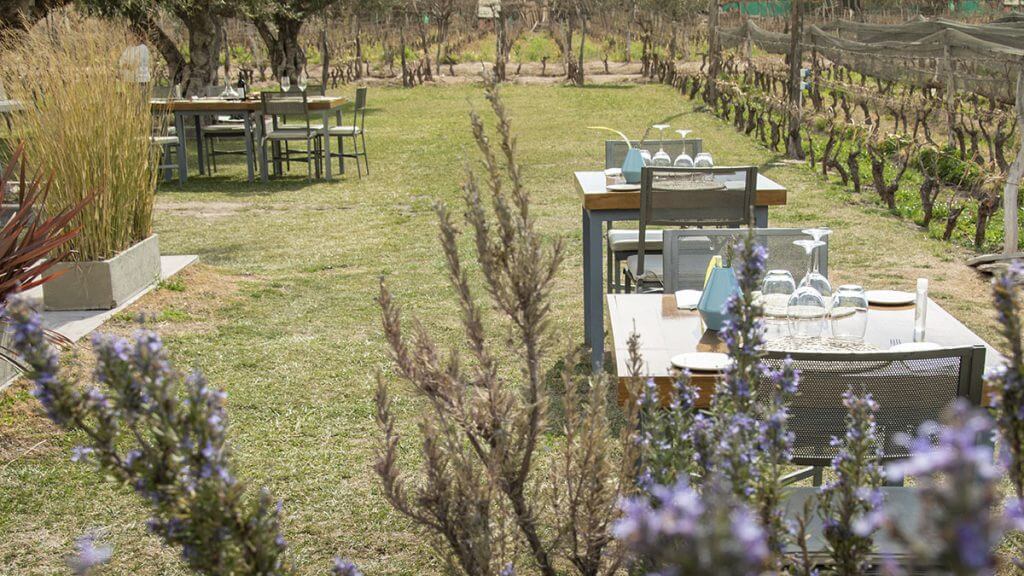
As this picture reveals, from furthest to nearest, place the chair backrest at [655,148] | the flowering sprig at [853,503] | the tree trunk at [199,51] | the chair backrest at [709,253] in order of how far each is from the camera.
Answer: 1. the tree trunk at [199,51]
2. the chair backrest at [655,148]
3. the chair backrest at [709,253]
4. the flowering sprig at [853,503]

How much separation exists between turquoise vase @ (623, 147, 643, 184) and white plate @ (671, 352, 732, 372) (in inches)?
97.2

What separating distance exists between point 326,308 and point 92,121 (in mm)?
1602

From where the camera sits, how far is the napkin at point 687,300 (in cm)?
320

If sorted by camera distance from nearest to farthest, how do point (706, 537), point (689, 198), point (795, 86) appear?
point (706, 537) → point (689, 198) → point (795, 86)

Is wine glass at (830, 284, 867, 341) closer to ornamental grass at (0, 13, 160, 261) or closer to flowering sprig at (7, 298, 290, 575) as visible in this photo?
flowering sprig at (7, 298, 290, 575)

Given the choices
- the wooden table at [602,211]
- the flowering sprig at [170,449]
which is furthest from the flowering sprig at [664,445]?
the wooden table at [602,211]

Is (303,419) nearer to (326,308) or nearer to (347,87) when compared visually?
(326,308)

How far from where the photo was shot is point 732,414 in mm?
1563

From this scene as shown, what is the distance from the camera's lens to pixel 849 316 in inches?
102

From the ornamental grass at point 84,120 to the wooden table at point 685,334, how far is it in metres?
3.07

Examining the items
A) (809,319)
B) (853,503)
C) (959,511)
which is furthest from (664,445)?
(959,511)

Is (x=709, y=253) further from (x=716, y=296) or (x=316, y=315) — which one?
(x=316, y=315)

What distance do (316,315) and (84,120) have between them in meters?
1.56

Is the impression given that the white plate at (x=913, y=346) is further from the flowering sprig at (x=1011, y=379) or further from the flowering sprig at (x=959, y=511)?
the flowering sprig at (x=959, y=511)
